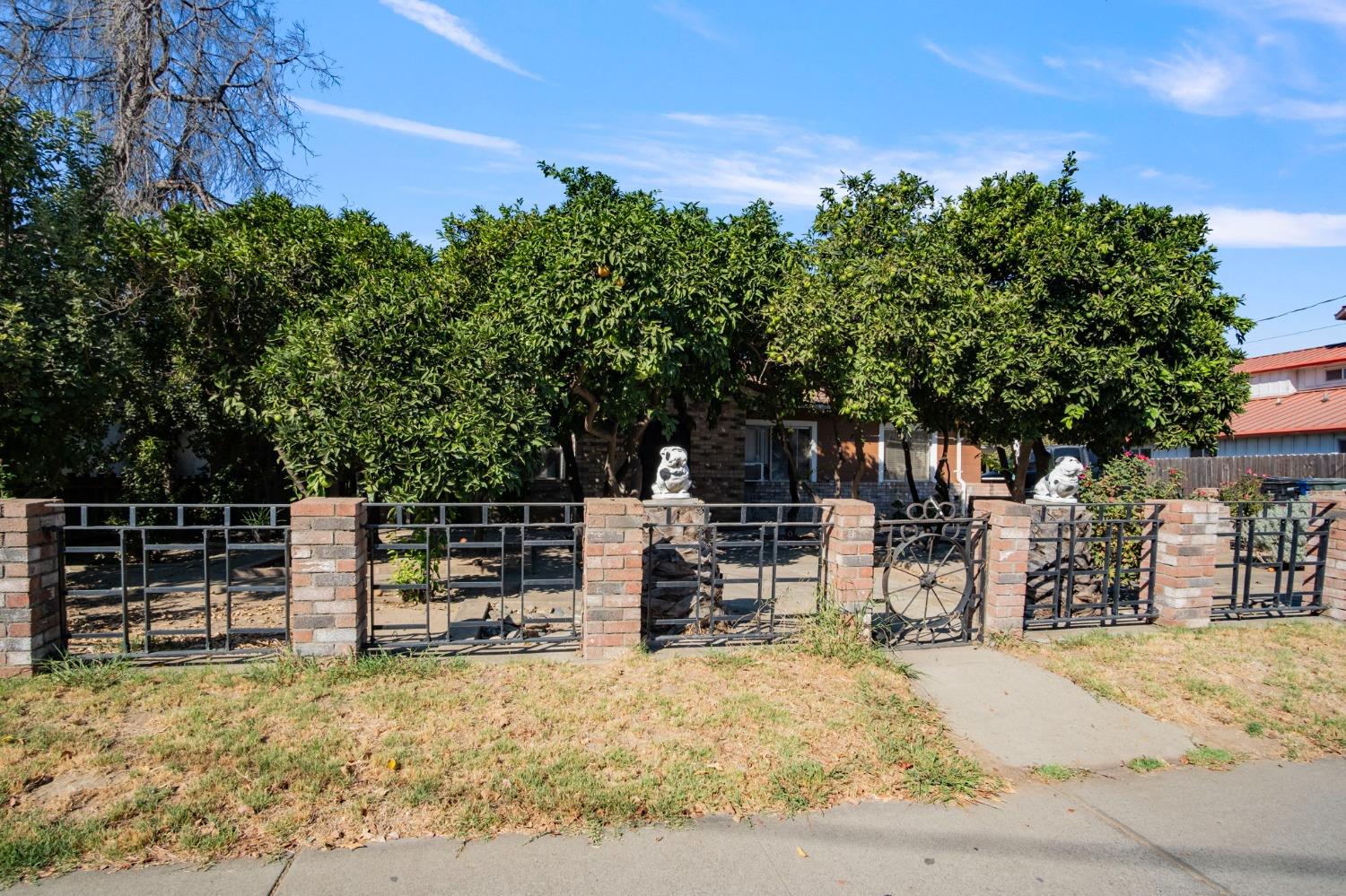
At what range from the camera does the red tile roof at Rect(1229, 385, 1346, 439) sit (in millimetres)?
18594

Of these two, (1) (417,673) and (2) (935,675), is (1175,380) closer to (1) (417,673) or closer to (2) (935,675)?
(2) (935,675)

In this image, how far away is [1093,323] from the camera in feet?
30.8

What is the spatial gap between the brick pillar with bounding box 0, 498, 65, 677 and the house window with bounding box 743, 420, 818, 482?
42.4ft

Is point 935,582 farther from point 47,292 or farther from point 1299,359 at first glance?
point 1299,359

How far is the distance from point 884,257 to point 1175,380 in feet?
12.9

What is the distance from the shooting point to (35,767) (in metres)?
3.54

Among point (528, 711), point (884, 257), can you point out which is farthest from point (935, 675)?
point (884, 257)

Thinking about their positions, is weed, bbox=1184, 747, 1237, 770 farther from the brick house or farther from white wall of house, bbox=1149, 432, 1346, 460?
white wall of house, bbox=1149, 432, 1346, 460

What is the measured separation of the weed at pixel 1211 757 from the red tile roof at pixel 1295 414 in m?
16.9

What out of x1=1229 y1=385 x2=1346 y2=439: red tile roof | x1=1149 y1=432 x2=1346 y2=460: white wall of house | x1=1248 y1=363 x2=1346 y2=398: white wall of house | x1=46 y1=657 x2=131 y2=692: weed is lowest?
x1=46 y1=657 x2=131 y2=692: weed

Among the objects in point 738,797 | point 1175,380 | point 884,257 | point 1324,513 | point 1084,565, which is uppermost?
point 884,257

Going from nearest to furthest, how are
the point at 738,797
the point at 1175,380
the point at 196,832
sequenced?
the point at 196,832, the point at 738,797, the point at 1175,380

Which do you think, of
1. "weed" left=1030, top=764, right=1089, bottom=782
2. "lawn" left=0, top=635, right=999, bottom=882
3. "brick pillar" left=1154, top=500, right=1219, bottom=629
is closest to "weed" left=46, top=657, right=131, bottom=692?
"lawn" left=0, top=635, right=999, bottom=882

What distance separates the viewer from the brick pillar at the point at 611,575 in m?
5.12
